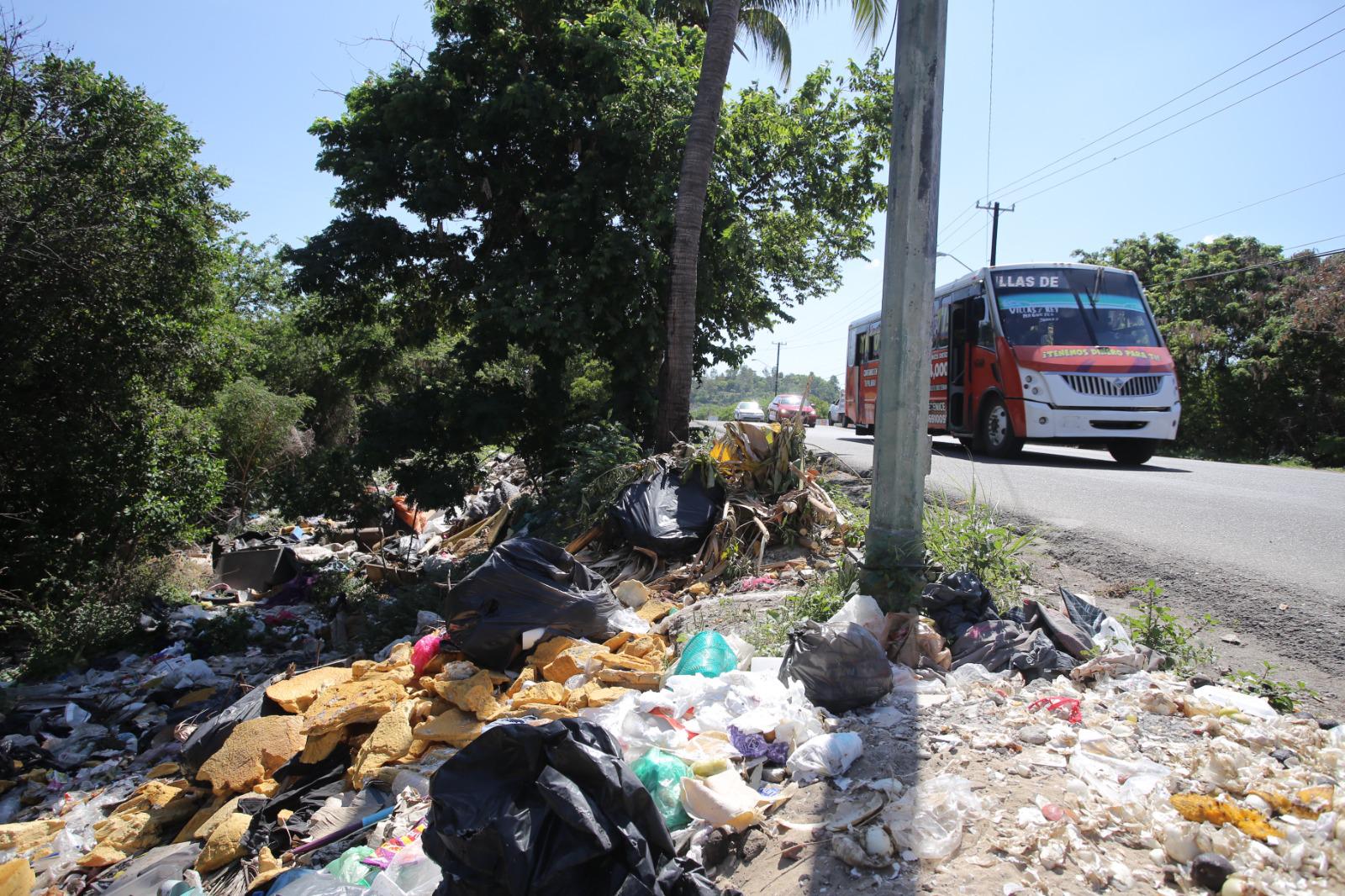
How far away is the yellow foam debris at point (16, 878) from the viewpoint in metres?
3.16

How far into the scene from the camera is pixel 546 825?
7.10 ft

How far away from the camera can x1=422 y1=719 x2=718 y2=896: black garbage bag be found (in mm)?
2080

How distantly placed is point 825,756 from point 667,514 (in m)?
3.42

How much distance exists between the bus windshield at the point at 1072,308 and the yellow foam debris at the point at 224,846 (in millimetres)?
10039

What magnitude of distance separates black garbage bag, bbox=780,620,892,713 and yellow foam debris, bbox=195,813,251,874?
2.48 m

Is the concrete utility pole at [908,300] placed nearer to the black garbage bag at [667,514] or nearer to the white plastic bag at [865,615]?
the white plastic bag at [865,615]

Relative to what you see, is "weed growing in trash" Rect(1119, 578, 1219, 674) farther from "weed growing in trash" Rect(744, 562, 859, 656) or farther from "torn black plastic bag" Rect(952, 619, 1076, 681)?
"weed growing in trash" Rect(744, 562, 859, 656)

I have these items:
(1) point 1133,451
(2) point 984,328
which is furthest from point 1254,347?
(2) point 984,328

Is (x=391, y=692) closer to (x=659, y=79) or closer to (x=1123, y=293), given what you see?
(x=659, y=79)

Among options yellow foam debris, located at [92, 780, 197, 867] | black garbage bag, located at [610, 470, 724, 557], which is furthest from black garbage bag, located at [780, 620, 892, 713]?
yellow foam debris, located at [92, 780, 197, 867]

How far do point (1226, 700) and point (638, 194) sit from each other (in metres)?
7.69

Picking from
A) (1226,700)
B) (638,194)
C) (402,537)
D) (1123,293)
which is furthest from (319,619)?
(1123,293)

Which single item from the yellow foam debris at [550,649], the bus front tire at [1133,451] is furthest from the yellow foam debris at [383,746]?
the bus front tire at [1133,451]

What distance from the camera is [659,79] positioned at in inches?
352
